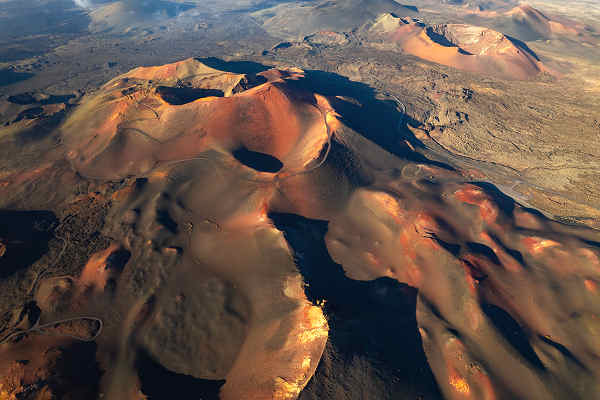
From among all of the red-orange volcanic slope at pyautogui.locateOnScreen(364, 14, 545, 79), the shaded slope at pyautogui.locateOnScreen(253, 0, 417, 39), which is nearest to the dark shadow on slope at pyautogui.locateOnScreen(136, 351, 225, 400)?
the red-orange volcanic slope at pyautogui.locateOnScreen(364, 14, 545, 79)

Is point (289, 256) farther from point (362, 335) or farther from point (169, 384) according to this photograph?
point (169, 384)

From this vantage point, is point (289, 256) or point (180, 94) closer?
point (289, 256)

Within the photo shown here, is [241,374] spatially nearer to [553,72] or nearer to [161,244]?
[161,244]

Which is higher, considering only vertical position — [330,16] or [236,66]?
[330,16]

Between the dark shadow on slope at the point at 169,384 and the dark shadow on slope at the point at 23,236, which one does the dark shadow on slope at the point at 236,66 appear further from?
the dark shadow on slope at the point at 169,384

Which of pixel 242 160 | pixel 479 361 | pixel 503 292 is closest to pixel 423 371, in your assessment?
pixel 479 361

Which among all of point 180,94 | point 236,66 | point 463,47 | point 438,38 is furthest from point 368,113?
point 438,38

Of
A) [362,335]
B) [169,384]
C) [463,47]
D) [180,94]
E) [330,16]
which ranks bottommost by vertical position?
[169,384]
